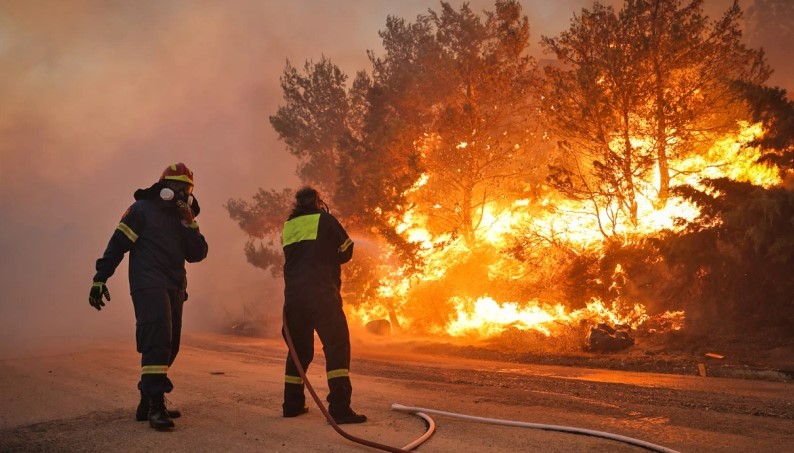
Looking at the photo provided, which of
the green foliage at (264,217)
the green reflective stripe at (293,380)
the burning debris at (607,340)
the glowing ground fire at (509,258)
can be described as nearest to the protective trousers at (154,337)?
the green reflective stripe at (293,380)

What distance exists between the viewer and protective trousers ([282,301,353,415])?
4.89 metres

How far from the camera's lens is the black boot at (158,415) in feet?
14.8

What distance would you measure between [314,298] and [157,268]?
4.42 ft

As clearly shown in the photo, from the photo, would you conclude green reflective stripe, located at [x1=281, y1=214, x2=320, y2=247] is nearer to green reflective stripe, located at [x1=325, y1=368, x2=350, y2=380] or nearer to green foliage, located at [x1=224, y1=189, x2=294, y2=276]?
green reflective stripe, located at [x1=325, y1=368, x2=350, y2=380]

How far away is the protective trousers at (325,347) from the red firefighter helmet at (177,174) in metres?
1.48

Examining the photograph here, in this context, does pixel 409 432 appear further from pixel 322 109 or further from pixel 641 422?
pixel 322 109

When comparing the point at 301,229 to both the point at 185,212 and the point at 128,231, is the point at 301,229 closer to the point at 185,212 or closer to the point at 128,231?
the point at 185,212

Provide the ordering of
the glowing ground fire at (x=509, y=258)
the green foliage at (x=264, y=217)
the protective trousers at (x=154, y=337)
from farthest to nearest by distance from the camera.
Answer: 1. the green foliage at (x=264, y=217)
2. the glowing ground fire at (x=509, y=258)
3. the protective trousers at (x=154, y=337)

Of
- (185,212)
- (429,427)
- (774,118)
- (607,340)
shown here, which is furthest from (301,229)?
(774,118)

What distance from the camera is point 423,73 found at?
2106 centimetres

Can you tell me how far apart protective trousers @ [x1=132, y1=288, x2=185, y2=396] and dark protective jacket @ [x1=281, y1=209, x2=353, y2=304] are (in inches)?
39.7

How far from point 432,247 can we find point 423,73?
20.7 feet

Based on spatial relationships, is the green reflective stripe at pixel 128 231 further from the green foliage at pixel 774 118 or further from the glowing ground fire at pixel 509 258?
the green foliage at pixel 774 118

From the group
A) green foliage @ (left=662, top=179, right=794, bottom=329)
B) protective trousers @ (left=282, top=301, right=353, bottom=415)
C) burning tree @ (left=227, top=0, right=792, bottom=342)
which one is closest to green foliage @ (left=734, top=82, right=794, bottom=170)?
burning tree @ (left=227, top=0, right=792, bottom=342)
